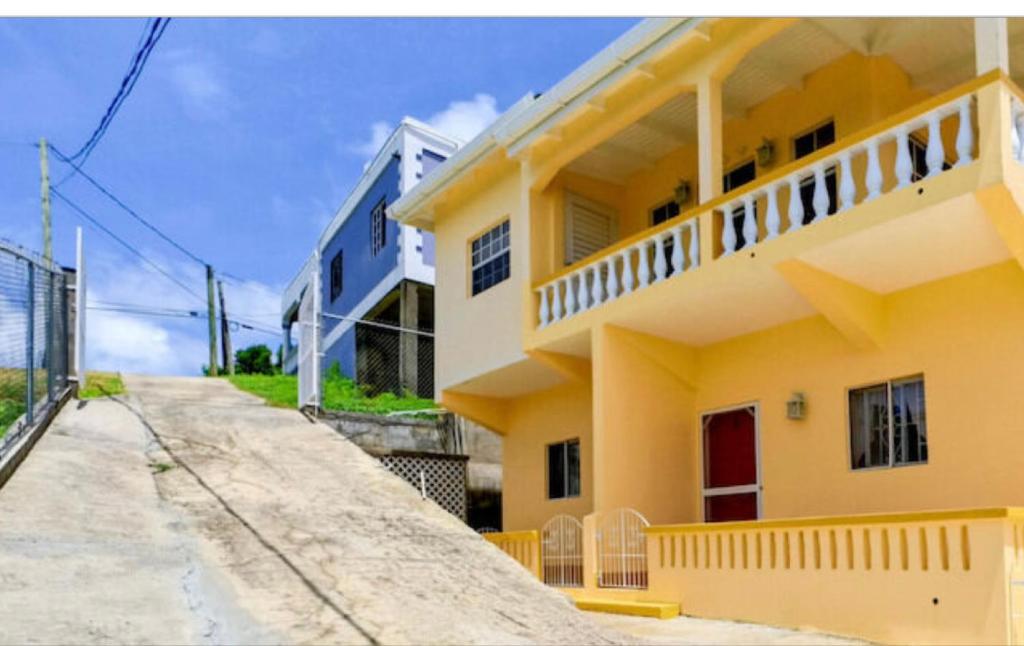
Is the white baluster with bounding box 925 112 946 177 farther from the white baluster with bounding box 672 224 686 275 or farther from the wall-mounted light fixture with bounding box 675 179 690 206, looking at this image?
the wall-mounted light fixture with bounding box 675 179 690 206

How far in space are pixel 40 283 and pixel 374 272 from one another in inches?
448

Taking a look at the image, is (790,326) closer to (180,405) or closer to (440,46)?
(440,46)

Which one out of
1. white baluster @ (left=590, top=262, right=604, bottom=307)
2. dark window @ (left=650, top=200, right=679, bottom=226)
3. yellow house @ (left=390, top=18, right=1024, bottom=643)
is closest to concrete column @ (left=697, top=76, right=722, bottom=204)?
yellow house @ (left=390, top=18, right=1024, bottom=643)

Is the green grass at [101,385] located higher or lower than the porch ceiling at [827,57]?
lower

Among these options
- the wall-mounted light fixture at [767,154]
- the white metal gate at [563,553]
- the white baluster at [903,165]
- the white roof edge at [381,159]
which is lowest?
the white metal gate at [563,553]

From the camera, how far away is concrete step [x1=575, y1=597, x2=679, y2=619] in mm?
7945

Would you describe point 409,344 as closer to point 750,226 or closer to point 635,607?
point 750,226

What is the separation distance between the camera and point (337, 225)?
2358 cm

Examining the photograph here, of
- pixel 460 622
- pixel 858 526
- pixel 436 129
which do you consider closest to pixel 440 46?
pixel 460 622

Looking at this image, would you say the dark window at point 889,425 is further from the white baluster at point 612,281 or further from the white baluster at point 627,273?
the white baluster at point 612,281

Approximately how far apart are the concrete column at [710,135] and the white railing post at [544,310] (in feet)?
8.47

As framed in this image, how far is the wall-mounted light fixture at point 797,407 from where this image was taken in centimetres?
959

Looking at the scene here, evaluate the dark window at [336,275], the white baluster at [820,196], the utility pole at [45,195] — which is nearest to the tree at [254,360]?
the dark window at [336,275]

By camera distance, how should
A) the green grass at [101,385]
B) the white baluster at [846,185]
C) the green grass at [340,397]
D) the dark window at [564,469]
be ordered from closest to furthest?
the white baluster at [846,185], the green grass at [101,385], the dark window at [564,469], the green grass at [340,397]
